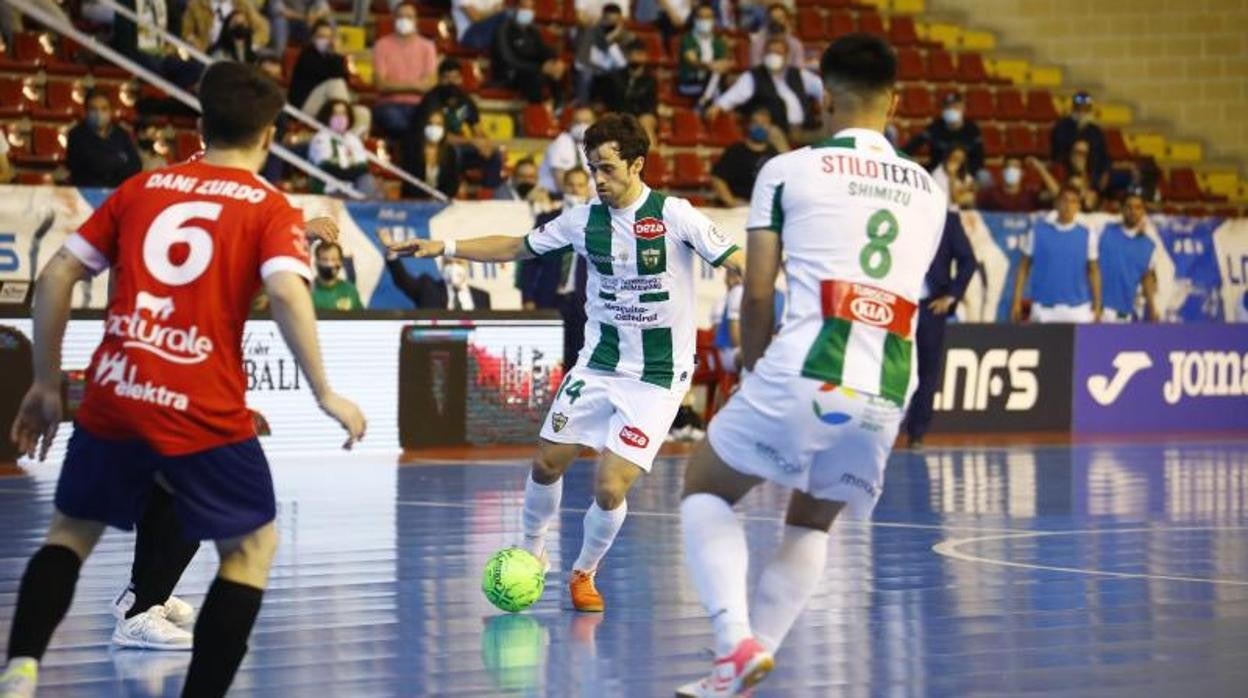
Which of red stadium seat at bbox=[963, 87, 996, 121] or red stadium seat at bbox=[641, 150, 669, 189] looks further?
red stadium seat at bbox=[963, 87, 996, 121]

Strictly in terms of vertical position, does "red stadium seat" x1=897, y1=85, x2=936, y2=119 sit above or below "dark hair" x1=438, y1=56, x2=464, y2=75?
above

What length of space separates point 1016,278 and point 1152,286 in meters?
1.69

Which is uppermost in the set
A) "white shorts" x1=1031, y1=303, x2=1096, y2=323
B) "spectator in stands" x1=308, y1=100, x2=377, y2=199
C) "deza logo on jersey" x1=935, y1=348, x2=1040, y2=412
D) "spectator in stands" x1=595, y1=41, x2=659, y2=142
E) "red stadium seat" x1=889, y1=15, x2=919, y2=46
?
"red stadium seat" x1=889, y1=15, x2=919, y2=46

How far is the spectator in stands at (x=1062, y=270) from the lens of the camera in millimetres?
21234

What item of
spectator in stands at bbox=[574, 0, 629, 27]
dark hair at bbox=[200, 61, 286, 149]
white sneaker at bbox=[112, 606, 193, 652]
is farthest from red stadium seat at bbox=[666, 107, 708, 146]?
dark hair at bbox=[200, 61, 286, 149]

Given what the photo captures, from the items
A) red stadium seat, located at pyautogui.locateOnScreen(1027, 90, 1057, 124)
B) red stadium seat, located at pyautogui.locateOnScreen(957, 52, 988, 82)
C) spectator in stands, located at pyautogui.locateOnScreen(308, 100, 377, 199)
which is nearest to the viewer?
spectator in stands, located at pyautogui.locateOnScreen(308, 100, 377, 199)

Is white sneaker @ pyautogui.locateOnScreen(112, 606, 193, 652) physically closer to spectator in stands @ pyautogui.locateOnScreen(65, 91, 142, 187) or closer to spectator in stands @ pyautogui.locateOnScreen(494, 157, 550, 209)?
spectator in stands @ pyautogui.locateOnScreen(65, 91, 142, 187)

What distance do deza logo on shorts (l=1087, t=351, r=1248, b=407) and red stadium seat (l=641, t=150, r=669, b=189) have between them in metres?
4.76

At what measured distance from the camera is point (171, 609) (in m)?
8.05

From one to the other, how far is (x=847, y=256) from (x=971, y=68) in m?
22.7

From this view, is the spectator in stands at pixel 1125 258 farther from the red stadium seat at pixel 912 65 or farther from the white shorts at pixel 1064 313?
the red stadium seat at pixel 912 65

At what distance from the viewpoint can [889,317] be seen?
610 cm

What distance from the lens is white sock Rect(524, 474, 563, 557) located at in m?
9.15

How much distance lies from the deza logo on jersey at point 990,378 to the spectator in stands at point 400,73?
18.8 ft
